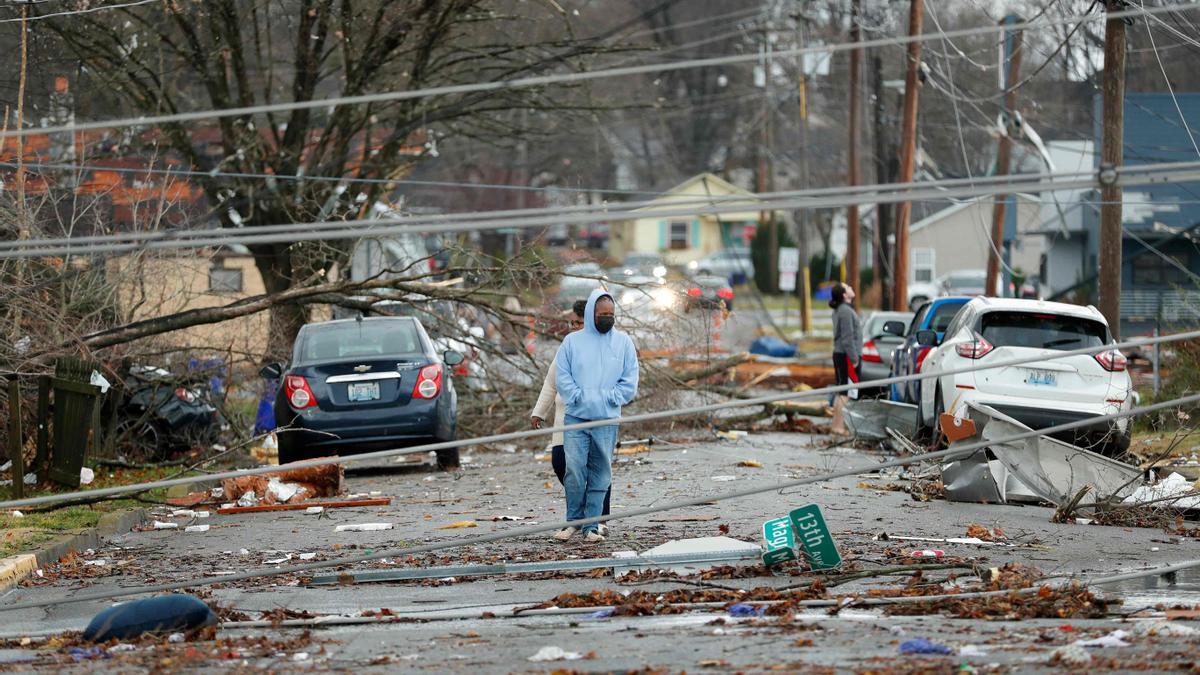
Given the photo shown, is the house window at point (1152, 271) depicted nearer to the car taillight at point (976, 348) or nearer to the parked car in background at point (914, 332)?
the parked car in background at point (914, 332)

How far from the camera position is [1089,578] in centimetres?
856

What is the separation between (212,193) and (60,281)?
29.6 feet

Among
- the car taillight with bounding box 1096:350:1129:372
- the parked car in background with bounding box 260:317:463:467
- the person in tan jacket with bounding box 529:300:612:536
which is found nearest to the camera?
the person in tan jacket with bounding box 529:300:612:536

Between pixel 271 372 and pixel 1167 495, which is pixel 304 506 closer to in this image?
pixel 271 372

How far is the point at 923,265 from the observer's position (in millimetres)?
63438

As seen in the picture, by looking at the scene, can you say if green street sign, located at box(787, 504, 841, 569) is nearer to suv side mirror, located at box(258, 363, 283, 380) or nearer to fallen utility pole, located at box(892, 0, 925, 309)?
suv side mirror, located at box(258, 363, 283, 380)

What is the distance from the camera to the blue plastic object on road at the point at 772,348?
36.0 metres

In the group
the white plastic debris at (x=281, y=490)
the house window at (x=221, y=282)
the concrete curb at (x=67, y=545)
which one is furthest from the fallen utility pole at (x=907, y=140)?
the concrete curb at (x=67, y=545)

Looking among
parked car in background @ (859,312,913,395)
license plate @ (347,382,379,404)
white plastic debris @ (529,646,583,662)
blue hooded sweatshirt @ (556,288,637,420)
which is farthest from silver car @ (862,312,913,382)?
white plastic debris @ (529,646,583,662)

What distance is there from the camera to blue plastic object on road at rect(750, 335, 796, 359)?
1419 inches

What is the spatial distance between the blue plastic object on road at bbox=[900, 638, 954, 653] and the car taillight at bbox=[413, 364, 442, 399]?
33.1ft

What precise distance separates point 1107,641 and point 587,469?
15.7 ft

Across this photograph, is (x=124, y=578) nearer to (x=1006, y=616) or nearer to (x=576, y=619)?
(x=576, y=619)

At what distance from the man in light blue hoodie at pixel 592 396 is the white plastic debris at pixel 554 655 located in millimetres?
3916
